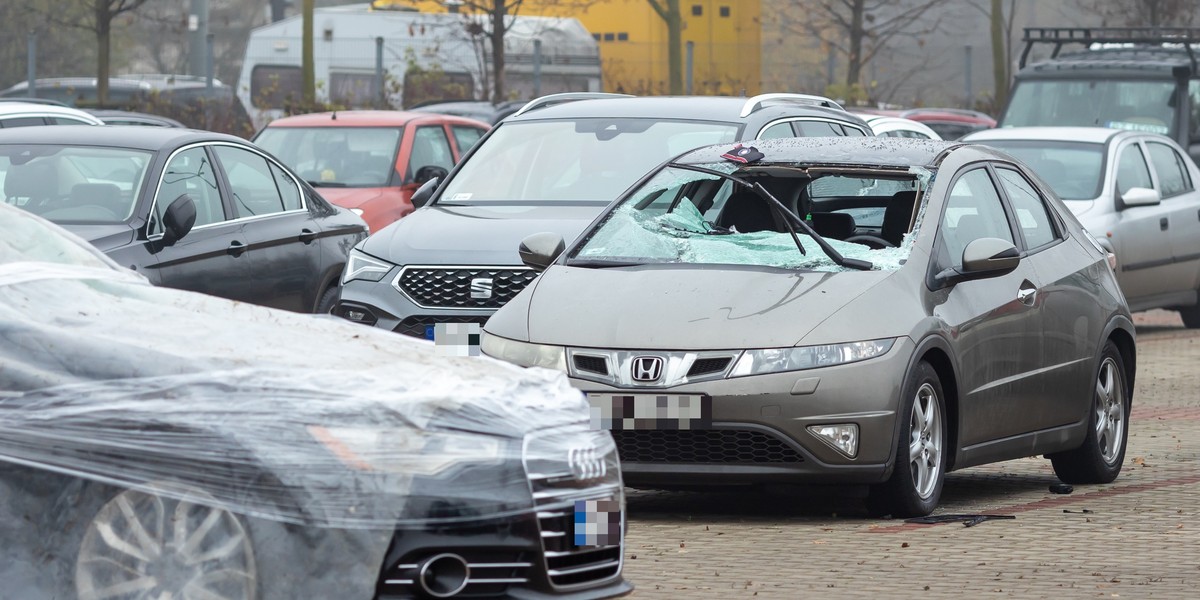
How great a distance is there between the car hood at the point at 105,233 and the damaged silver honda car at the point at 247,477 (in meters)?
5.22

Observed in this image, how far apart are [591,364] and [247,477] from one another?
2.73 m

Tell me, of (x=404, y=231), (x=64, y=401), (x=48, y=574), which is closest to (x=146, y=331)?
(x=64, y=401)

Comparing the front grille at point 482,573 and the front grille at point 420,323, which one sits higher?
the front grille at point 420,323

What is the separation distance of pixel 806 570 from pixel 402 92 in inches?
1067

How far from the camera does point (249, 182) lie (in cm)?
1139

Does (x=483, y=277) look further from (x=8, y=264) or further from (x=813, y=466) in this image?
(x=8, y=264)

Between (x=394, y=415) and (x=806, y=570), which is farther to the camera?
(x=806, y=570)

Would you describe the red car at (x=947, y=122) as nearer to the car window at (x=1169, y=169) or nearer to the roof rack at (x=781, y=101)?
the car window at (x=1169, y=169)

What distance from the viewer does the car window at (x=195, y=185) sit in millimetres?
10461

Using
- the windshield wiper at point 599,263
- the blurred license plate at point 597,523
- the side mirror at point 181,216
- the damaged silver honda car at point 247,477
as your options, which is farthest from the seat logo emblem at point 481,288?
the damaged silver honda car at point 247,477

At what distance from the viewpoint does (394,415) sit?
4520 millimetres

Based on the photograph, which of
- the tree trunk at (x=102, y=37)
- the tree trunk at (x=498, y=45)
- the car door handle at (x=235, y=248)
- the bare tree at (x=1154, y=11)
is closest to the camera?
the car door handle at (x=235, y=248)

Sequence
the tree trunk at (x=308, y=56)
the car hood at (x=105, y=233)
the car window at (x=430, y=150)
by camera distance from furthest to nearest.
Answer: the tree trunk at (x=308, y=56) < the car window at (x=430, y=150) < the car hood at (x=105, y=233)

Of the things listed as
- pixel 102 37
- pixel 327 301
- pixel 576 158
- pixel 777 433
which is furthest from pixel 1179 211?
pixel 102 37
